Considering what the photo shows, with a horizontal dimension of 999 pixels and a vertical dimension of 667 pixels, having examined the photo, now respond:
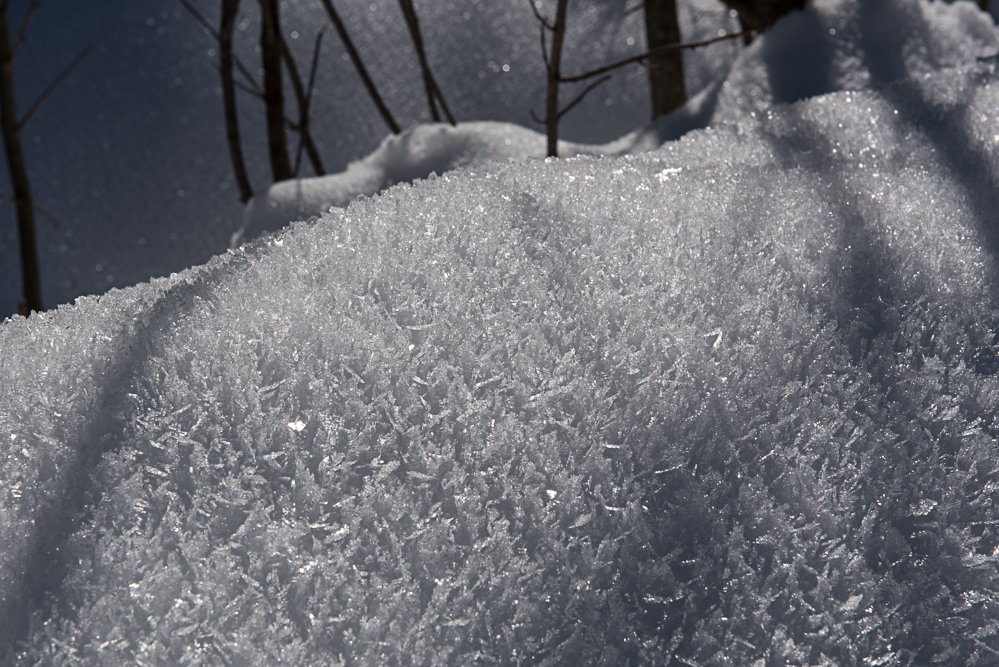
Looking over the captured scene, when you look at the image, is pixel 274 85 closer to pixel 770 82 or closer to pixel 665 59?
pixel 665 59

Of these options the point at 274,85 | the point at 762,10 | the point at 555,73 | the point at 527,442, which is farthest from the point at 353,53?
the point at 527,442

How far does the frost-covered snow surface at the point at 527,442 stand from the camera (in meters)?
0.29

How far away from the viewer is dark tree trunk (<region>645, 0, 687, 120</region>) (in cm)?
105

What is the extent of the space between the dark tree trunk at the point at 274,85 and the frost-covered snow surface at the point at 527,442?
2.30 ft

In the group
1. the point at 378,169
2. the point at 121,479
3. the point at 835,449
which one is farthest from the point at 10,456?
the point at 378,169

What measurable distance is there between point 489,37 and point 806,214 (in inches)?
46.2

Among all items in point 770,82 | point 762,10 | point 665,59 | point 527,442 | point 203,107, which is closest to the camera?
point 527,442

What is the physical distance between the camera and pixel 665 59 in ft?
3.46

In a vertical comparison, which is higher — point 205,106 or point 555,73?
point 205,106

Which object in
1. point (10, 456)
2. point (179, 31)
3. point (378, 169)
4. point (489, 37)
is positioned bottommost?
point (10, 456)

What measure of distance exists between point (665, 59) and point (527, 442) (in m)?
0.92

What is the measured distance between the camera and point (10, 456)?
1.07ft

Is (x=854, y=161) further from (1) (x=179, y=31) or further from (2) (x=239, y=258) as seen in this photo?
(1) (x=179, y=31)

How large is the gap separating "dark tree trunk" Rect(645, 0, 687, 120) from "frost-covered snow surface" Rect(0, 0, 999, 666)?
699mm
